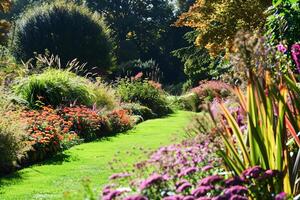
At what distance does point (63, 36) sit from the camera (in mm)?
26422

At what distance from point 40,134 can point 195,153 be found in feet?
19.0

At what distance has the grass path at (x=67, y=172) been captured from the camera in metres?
6.70

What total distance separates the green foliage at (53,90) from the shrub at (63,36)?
1107 centimetres

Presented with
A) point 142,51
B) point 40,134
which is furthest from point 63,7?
point 142,51

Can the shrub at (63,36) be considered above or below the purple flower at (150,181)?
above

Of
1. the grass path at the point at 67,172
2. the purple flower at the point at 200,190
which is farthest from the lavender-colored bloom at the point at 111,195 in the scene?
the grass path at the point at 67,172

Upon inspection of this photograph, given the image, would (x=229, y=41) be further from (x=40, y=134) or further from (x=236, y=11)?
(x=40, y=134)

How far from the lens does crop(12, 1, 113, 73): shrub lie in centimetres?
2588

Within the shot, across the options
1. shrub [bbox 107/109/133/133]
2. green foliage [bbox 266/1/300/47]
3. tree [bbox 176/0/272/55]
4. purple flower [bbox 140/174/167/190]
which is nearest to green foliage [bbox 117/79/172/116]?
shrub [bbox 107/109/133/133]

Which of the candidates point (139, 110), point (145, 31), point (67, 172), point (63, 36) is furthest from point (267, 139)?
point (145, 31)

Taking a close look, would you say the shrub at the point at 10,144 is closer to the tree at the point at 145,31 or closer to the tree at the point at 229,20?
the tree at the point at 229,20

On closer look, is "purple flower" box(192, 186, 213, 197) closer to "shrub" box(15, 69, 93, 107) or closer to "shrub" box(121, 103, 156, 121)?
"shrub" box(15, 69, 93, 107)

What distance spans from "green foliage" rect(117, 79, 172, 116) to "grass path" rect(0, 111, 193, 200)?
325 inches

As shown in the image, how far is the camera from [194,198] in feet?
9.04
